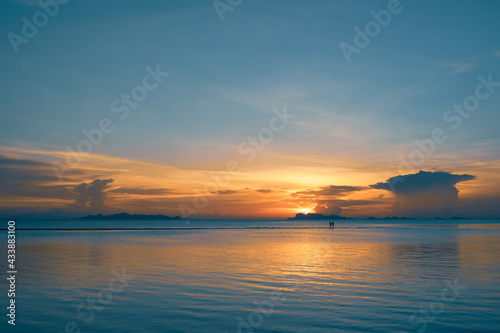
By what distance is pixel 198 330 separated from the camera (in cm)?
1588

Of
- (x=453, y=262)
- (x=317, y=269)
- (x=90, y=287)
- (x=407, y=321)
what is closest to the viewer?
(x=407, y=321)

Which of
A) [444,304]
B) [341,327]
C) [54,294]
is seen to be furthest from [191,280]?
[444,304]

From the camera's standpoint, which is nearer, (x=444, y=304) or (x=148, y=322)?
(x=148, y=322)

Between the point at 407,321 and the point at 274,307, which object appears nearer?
the point at 407,321

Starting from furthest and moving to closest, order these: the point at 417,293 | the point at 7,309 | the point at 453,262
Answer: the point at 453,262
the point at 417,293
the point at 7,309

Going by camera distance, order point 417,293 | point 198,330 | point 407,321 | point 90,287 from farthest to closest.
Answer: point 90,287
point 417,293
point 407,321
point 198,330

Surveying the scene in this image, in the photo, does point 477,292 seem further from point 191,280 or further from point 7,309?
point 7,309

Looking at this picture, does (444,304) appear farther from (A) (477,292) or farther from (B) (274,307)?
(B) (274,307)

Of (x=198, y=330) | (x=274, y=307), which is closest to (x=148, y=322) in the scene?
(x=198, y=330)

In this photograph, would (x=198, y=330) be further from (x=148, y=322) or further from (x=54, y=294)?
(x=54, y=294)

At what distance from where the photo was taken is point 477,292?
74.0 feet

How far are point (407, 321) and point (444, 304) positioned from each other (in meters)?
4.38

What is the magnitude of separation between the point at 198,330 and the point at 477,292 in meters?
16.7

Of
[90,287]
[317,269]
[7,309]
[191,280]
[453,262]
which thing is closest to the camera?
[7,309]
